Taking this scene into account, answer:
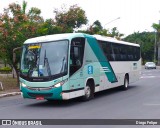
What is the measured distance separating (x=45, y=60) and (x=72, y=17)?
1967 centimetres

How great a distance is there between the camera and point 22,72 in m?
13.8

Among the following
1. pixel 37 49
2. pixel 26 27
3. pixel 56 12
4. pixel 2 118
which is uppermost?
pixel 56 12

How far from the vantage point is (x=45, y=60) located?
13.3m

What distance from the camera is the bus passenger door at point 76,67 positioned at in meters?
13.4

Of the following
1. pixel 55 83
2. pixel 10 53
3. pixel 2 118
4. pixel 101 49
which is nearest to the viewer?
pixel 2 118

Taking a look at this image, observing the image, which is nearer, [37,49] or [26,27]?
[37,49]

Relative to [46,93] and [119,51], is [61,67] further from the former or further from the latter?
[119,51]

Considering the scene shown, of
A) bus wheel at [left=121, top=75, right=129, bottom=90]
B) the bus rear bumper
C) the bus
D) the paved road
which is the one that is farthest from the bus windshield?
bus wheel at [left=121, top=75, right=129, bottom=90]

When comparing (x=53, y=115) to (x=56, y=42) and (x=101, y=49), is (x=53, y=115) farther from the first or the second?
(x=101, y=49)

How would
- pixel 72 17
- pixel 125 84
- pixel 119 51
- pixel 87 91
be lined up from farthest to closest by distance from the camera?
pixel 72 17
pixel 125 84
pixel 119 51
pixel 87 91

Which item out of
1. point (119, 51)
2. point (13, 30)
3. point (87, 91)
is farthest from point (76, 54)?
point (13, 30)

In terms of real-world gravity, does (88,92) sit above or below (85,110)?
above

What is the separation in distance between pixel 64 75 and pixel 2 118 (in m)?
3.27

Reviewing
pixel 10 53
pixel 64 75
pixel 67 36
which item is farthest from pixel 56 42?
pixel 10 53
